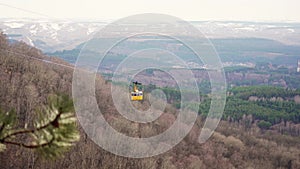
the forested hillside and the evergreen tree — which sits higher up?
the evergreen tree

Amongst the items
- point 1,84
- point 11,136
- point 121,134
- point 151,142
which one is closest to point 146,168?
point 121,134

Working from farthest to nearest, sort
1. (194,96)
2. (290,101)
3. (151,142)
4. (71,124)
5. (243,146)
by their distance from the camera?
(290,101), (194,96), (243,146), (151,142), (71,124)

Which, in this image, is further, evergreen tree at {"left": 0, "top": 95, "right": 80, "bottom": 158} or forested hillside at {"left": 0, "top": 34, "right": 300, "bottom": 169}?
forested hillside at {"left": 0, "top": 34, "right": 300, "bottom": 169}

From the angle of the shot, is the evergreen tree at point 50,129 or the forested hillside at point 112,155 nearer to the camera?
the evergreen tree at point 50,129

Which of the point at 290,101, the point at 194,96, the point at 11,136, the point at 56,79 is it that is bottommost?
the point at 290,101

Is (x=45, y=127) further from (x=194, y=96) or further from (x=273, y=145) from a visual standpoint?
(x=194, y=96)

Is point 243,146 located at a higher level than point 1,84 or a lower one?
lower

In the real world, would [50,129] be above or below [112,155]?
above

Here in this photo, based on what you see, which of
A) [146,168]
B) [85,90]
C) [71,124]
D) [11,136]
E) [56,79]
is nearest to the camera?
[71,124]
